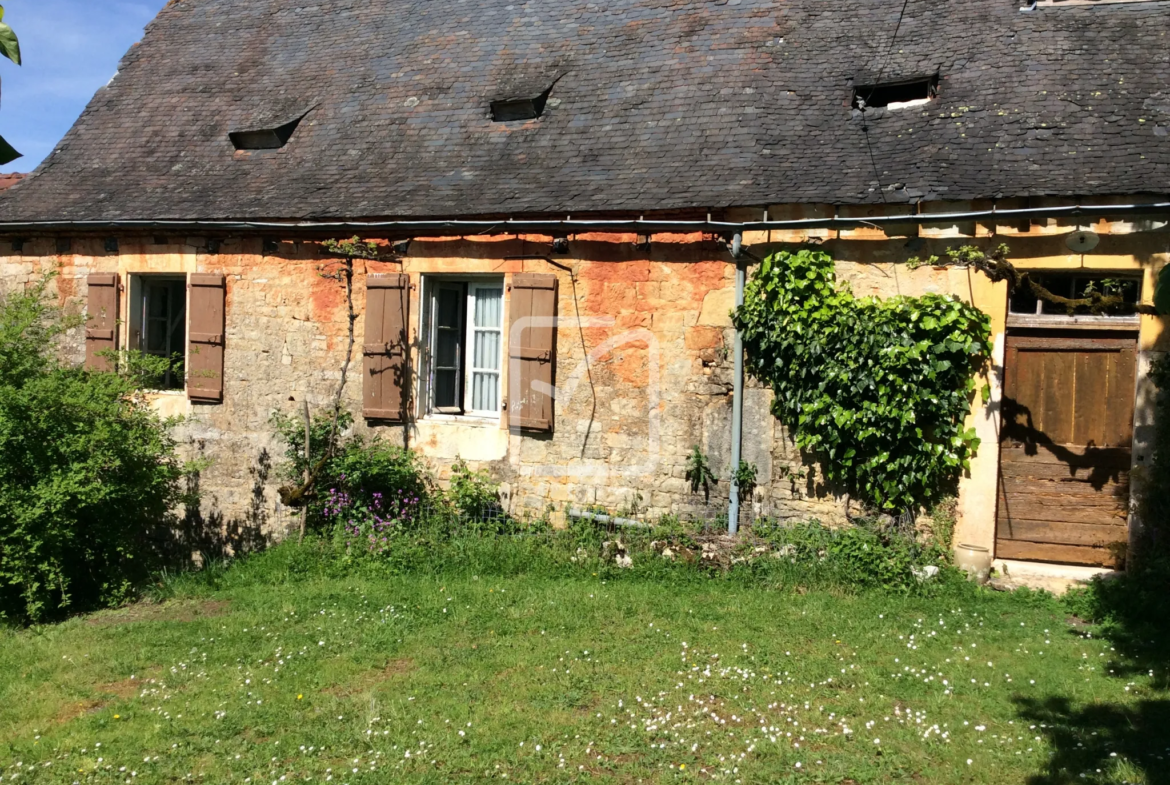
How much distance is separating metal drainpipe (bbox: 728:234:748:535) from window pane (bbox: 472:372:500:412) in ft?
7.45

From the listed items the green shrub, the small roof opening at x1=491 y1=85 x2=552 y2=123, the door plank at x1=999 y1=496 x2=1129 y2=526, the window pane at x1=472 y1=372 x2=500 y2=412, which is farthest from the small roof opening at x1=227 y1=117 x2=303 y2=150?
the door plank at x1=999 y1=496 x2=1129 y2=526

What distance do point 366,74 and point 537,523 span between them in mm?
5809

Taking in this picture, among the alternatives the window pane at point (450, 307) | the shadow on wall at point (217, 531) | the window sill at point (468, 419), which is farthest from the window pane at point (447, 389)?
the shadow on wall at point (217, 531)

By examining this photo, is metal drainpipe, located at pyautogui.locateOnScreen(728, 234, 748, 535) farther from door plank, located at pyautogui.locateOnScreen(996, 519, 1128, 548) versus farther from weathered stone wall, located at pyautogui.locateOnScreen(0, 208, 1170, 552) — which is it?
door plank, located at pyautogui.locateOnScreen(996, 519, 1128, 548)

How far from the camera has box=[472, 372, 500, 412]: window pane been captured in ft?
27.6

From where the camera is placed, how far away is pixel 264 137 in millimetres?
9883

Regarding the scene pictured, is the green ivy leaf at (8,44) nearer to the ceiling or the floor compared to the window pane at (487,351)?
nearer to the ceiling

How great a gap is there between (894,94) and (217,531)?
309 inches

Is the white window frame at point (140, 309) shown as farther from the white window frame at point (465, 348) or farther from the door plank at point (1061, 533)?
the door plank at point (1061, 533)

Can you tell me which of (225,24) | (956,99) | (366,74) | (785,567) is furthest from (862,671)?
(225,24)

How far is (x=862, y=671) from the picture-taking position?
514cm

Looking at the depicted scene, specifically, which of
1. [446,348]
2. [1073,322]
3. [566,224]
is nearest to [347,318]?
[446,348]

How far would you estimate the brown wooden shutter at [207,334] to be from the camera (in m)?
9.03

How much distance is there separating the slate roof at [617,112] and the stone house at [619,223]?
1.5 inches
